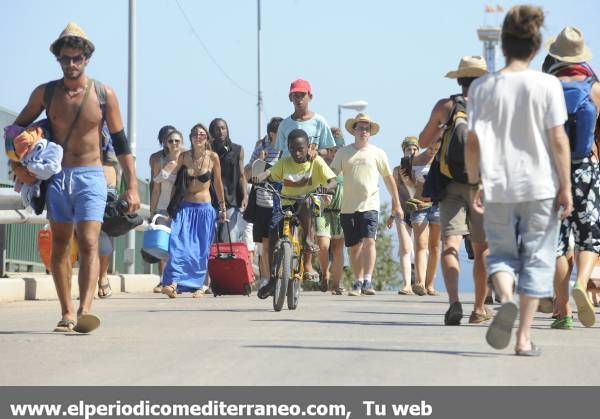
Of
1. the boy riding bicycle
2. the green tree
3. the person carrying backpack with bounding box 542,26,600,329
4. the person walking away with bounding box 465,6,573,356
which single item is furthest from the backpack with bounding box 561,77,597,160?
the green tree

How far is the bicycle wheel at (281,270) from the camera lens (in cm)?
1441

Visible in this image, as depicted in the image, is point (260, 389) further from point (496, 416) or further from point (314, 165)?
point (314, 165)

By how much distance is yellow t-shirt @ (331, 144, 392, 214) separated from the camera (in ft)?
65.3

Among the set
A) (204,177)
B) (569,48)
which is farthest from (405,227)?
(569,48)

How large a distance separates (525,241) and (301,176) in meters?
6.35

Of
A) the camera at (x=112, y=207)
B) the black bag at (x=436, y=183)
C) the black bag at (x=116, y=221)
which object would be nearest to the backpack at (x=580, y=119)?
the black bag at (x=436, y=183)

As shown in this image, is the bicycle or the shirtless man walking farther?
the bicycle

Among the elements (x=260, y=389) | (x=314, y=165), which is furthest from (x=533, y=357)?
(x=314, y=165)

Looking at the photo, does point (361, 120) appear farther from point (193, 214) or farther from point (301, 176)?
point (301, 176)

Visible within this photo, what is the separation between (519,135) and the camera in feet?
30.3

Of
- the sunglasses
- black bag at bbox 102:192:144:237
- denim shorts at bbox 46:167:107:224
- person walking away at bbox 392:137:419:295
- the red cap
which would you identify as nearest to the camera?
the sunglasses

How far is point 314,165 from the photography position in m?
15.6

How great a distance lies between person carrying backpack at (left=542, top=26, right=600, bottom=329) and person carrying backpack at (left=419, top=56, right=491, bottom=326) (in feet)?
1.86

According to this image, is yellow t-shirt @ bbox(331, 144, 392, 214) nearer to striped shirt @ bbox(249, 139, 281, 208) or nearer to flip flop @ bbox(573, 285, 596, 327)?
striped shirt @ bbox(249, 139, 281, 208)
